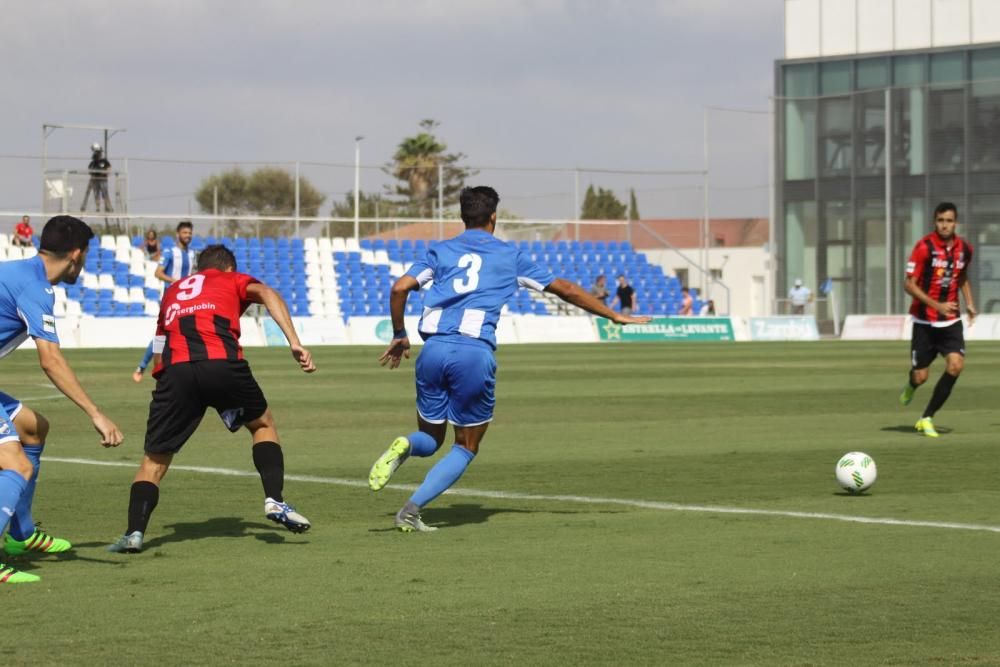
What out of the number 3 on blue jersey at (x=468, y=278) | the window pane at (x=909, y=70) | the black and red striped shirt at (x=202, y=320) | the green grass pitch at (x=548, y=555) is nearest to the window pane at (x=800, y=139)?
the window pane at (x=909, y=70)

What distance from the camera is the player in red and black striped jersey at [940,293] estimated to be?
14.6 metres

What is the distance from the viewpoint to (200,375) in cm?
805

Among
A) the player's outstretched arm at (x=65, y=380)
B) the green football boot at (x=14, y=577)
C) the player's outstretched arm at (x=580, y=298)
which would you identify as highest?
the player's outstretched arm at (x=580, y=298)

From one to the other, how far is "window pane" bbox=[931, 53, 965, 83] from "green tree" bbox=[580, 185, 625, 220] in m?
11.6

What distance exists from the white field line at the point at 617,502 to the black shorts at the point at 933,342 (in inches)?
221

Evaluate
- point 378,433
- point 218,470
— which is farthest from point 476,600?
point 378,433

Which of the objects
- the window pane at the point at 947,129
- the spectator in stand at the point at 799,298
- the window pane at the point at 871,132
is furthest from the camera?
the window pane at the point at 871,132

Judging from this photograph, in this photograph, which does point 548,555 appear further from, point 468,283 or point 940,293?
point 940,293

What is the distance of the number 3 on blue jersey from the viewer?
8977 millimetres

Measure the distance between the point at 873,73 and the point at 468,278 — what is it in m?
47.8

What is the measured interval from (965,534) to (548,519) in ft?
7.97

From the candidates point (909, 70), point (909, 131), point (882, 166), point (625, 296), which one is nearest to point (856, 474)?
point (625, 296)

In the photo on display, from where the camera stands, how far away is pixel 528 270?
365 inches

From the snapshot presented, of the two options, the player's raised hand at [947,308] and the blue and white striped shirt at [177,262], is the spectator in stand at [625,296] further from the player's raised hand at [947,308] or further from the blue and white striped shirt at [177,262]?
the player's raised hand at [947,308]
